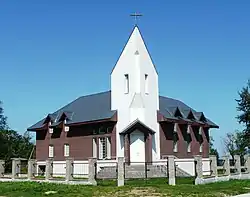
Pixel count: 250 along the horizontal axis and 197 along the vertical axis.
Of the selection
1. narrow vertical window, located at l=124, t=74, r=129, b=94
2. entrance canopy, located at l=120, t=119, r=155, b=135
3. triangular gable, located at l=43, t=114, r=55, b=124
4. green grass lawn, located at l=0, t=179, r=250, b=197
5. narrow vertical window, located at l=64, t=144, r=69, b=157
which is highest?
narrow vertical window, located at l=124, t=74, r=129, b=94

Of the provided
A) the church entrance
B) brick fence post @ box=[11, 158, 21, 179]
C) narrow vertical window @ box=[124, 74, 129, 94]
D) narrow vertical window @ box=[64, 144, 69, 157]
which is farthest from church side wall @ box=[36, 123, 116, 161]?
brick fence post @ box=[11, 158, 21, 179]

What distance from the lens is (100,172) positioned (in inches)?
1351

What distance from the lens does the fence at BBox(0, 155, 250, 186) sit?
84.2 feet

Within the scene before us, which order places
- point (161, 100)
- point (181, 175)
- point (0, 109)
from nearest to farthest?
1. point (181, 175)
2. point (161, 100)
3. point (0, 109)

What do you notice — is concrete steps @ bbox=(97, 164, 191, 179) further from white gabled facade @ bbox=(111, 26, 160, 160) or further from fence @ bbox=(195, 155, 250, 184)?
fence @ bbox=(195, 155, 250, 184)

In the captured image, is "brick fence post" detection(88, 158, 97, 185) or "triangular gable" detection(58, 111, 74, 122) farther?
"triangular gable" detection(58, 111, 74, 122)

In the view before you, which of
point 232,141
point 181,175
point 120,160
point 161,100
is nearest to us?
point 120,160

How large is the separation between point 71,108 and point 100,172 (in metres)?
10.9

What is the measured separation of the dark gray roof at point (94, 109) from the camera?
1528 inches

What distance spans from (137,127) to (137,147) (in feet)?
5.37

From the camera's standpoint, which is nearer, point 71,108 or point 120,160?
point 120,160

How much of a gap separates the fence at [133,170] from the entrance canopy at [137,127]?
2787 millimetres

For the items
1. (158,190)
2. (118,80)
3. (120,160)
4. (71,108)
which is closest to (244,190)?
(158,190)

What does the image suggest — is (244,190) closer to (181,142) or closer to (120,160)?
(120,160)
